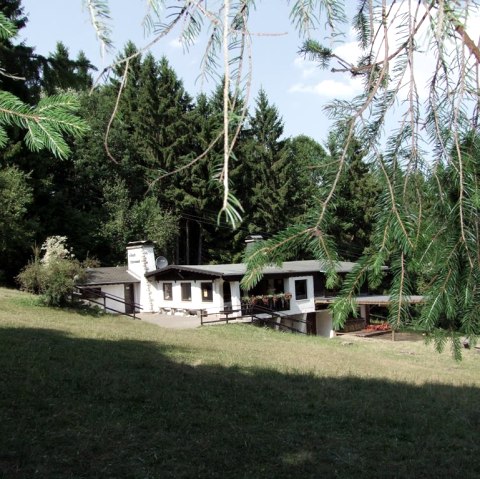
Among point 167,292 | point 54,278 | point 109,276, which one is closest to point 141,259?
point 109,276

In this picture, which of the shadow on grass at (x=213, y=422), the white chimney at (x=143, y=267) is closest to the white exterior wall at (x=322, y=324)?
the white chimney at (x=143, y=267)

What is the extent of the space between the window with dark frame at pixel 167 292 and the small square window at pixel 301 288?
27.0ft

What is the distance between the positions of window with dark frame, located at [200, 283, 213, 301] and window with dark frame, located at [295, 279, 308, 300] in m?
6.16

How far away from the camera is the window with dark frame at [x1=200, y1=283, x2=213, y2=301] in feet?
93.9

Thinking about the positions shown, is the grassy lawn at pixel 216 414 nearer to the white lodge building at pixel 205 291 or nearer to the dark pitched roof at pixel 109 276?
the white lodge building at pixel 205 291

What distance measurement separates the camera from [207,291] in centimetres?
2892

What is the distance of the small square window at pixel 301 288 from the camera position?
31625mm

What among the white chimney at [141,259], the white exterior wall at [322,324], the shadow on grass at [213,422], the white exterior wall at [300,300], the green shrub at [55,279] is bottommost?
the white exterior wall at [322,324]

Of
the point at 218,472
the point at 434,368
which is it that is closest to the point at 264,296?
the point at 434,368

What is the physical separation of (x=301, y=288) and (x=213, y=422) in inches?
947

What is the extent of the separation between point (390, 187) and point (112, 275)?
102ft

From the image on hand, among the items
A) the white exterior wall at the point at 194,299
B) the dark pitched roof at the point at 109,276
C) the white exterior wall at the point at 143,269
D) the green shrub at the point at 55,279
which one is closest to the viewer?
the green shrub at the point at 55,279

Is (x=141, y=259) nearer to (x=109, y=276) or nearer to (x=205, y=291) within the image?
(x=109, y=276)

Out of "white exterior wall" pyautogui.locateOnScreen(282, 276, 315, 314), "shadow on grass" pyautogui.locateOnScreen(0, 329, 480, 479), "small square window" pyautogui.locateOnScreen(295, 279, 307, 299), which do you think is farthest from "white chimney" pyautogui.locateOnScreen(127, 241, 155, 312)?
"shadow on grass" pyautogui.locateOnScreen(0, 329, 480, 479)
